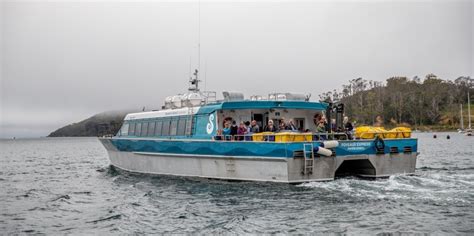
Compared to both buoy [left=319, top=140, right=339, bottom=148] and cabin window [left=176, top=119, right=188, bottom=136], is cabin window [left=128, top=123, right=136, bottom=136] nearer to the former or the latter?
cabin window [left=176, top=119, right=188, bottom=136]

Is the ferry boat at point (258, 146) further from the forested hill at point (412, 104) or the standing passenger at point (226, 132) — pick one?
the forested hill at point (412, 104)

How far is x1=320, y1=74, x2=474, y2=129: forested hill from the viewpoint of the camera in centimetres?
11931

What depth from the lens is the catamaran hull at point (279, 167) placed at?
16984 mm

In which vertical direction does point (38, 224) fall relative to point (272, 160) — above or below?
below

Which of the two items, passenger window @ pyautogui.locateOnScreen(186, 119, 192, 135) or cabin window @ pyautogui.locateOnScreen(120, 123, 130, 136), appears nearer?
passenger window @ pyautogui.locateOnScreen(186, 119, 192, 135)

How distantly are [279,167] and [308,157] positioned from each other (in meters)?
1.06

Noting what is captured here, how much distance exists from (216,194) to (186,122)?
5.96 metres

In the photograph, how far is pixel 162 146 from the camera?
2162 centimetres

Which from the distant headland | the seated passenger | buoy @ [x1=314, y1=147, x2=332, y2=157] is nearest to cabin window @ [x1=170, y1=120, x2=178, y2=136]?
the seated passenger

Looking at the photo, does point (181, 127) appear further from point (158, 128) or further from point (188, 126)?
point (158, 128)

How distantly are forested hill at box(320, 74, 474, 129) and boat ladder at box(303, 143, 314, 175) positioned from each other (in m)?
102

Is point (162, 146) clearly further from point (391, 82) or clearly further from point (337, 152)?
point (391, 82)

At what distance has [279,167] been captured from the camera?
17.0m

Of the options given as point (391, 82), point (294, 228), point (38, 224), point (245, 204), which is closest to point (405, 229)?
point (294, 228)
